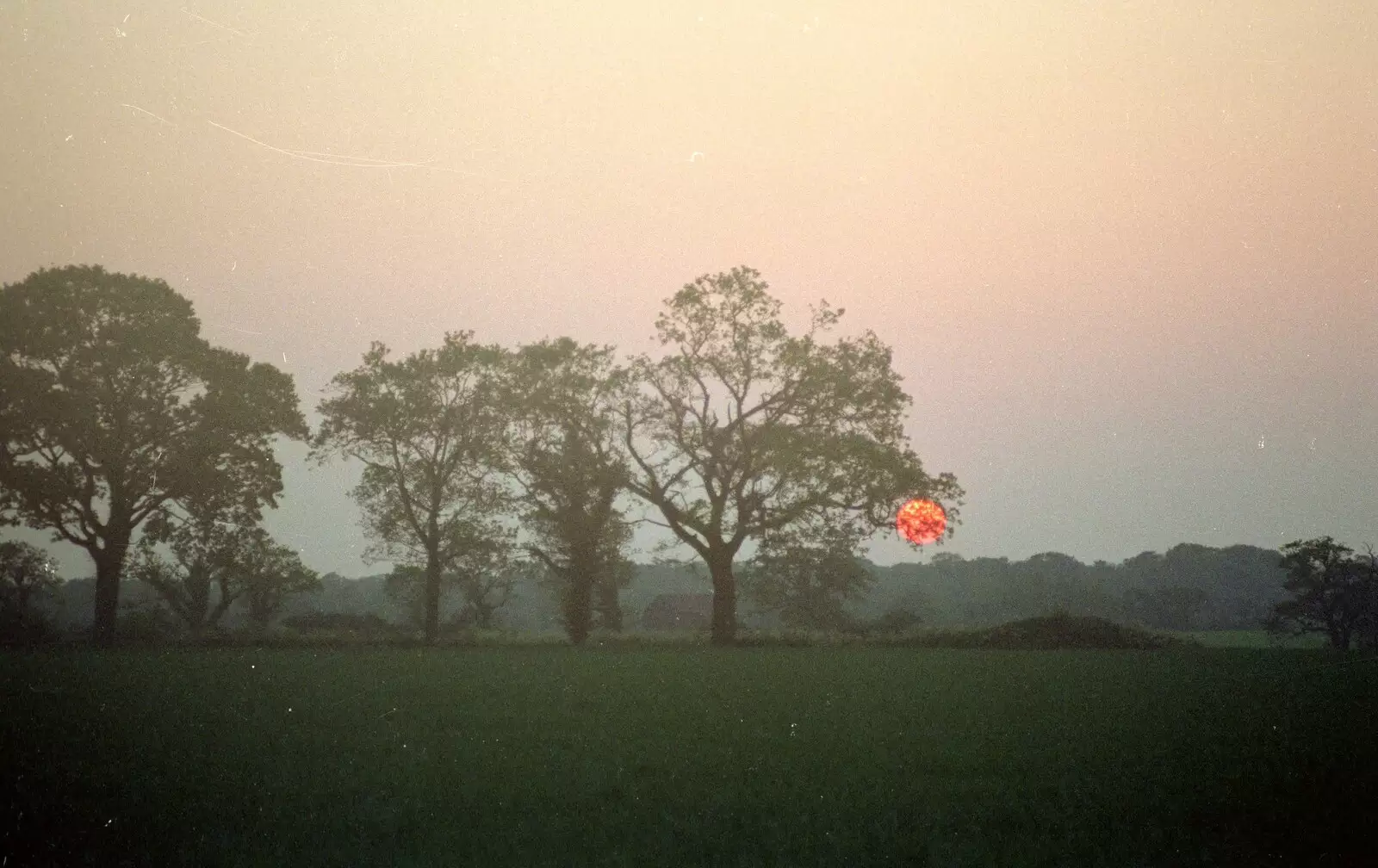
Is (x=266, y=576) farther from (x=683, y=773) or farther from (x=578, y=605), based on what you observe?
(x=683, y=773)

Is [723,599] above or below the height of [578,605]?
above

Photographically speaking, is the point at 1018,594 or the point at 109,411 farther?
the point at 1018,594

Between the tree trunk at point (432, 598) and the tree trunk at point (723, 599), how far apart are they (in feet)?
43.9

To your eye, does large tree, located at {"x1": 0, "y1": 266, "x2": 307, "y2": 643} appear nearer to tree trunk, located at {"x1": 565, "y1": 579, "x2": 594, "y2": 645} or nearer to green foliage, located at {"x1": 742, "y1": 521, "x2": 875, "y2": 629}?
tree trunk, located at {"x1": 565, "y1": 579, "x2": 594, "y2": 645}

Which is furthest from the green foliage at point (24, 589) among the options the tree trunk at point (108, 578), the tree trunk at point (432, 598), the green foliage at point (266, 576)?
the tree trunk at point (432, 598)

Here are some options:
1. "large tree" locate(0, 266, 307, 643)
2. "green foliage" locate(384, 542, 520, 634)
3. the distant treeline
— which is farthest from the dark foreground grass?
the distant treeline

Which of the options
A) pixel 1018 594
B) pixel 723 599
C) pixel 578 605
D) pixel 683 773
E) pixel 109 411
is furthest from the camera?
pixel 1018 594

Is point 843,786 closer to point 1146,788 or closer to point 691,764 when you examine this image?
point 691,764

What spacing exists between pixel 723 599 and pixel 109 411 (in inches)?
1052

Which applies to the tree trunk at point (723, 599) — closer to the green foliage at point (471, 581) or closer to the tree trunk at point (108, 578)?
the green foliage at point (471, 581)

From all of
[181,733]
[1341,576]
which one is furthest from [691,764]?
[1341,576]

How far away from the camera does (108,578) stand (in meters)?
40.7

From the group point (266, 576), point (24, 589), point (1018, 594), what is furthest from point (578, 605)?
point (1018, 594)

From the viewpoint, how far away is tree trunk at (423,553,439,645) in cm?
4794
